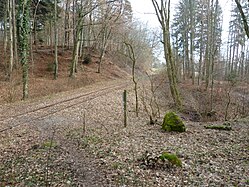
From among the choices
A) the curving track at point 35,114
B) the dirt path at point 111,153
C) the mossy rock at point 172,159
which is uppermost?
the mossy rock at point 172,159

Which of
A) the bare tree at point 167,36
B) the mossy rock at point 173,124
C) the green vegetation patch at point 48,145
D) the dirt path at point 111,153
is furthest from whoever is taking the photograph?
the bare tree at point 167,36

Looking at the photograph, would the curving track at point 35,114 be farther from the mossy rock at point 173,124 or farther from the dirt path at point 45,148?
the mossy rock at point 173,124

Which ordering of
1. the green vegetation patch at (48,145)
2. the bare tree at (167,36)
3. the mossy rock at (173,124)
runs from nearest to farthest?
the green vegetation patch at (48,145), the mossy rock at (173,124), the bare tree at (167,36)

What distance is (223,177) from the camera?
582 centimetres

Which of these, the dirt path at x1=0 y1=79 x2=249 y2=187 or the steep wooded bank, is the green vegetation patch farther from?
the steep wooded bank

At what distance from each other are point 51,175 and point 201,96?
18.0m

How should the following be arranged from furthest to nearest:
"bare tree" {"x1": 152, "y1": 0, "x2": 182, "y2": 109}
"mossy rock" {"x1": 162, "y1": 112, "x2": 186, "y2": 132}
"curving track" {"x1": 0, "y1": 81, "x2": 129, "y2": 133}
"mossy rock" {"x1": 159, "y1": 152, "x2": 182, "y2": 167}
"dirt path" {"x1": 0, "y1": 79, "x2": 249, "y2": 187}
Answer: "bare tree" {"x1": 152, "y1": 0, "x2": 182, "y2": 109} → "mossy rock" {"x1": 162, "y1": 112, "x2": 186, "y2": 132} → "curving track" {"x1": 0, "y1": 81, "x2": 129, "y2": 133} → "mossy rock" {"x1": 159, "y1": 152, "x2": 182, "y2": 167} → "dirt path" {"x1": 0, "y1": 79, "x2": 249, "y2": 187}

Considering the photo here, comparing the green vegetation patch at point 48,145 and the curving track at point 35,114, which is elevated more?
the curving track at point 35,114

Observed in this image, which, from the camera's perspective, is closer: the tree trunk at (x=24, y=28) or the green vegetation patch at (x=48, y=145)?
the green vegetation patch at (x=48, y=145)

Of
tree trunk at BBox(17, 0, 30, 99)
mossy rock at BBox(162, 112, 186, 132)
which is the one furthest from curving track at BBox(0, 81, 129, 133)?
mossy rock at BBox(162, 112, 186, 132)

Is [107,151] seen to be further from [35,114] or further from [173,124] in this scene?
[35,114]

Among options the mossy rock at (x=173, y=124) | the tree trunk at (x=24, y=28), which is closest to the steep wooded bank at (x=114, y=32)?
the tree trunk at (x=24, y=28)

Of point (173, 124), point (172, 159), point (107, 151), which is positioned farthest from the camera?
point (173, 124)

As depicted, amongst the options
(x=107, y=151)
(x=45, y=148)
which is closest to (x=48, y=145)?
(x=45, y=148)
